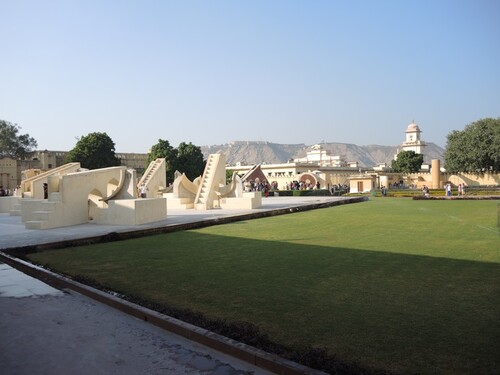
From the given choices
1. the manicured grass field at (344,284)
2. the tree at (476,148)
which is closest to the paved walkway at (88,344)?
the manicured grass field at (344,284)

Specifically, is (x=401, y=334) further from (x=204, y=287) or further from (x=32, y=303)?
(x=32, y=303)

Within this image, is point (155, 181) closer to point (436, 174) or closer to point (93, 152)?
point (93, 152)

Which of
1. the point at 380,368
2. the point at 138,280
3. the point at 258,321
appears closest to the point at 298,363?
the point at 380,368

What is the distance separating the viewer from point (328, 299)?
5.26 m

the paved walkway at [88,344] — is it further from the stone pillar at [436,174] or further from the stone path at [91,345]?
the stone pillar at [436,174]

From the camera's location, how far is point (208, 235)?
12000 mm

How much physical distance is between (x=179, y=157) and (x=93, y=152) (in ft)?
34.3

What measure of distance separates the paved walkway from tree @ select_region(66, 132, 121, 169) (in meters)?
47.9

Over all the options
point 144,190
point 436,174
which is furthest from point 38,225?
point 436,174

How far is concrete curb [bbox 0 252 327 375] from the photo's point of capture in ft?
11.4

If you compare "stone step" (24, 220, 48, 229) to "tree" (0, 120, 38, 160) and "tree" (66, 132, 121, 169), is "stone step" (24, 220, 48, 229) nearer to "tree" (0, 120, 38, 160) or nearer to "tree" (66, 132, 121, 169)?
"tree" (66, 132, 121, 169)

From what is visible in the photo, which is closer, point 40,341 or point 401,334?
point 401,334

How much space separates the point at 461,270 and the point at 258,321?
384 centimetres

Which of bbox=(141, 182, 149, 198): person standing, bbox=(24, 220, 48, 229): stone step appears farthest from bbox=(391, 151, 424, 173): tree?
bbox=(24, 220, 48, 229): stone step
